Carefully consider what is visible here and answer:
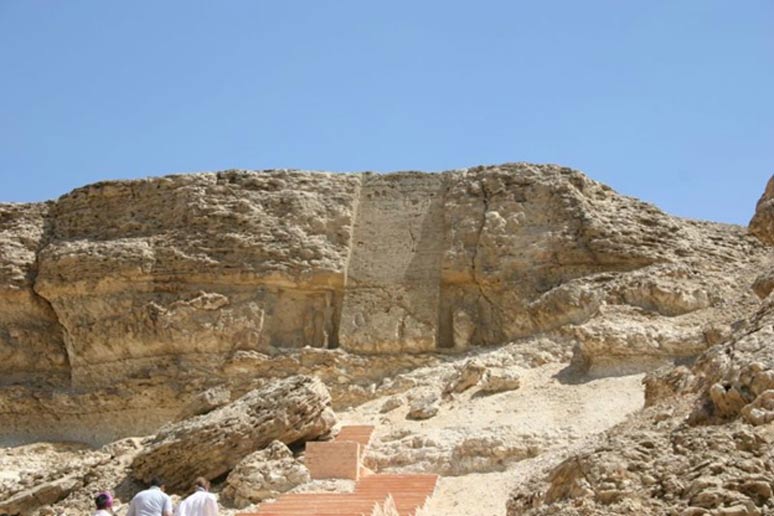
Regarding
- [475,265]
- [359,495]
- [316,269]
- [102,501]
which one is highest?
[475,265]

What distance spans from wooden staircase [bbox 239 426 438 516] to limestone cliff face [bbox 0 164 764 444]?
4.94 m

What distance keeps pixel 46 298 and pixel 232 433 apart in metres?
8.43

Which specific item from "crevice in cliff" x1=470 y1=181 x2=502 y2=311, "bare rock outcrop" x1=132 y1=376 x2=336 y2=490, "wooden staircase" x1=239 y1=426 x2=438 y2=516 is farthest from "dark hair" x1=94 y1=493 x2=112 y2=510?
"crevice in cliff" x1=470 y1=181 x2=502 y2=311

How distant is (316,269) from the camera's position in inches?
768

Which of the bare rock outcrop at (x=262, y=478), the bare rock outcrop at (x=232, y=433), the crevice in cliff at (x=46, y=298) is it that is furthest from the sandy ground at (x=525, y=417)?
the crevice in cliff at (x=46, y=298)

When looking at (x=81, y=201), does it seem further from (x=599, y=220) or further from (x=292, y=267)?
(x=599, y=220)

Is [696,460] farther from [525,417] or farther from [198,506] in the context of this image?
[525,417]

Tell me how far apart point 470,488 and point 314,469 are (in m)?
1.93

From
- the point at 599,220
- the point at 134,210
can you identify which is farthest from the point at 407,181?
the point at 134,210

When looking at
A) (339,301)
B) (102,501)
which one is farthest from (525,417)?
(102,501)

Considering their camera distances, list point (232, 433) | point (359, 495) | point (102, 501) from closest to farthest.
Result: point (102, 501)
point (359, 495)
point (232, 433)

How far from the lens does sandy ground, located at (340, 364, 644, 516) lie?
12328mm

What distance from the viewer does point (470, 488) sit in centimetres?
1265

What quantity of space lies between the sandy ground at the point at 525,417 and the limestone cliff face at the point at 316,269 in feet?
7.45
